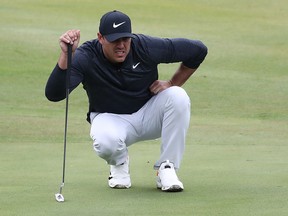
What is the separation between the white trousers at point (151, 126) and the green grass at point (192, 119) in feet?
0.79

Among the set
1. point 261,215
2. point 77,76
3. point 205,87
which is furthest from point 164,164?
point 205,87

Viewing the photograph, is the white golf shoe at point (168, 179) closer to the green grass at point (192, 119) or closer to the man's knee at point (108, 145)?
the green grass at point (192, 119)

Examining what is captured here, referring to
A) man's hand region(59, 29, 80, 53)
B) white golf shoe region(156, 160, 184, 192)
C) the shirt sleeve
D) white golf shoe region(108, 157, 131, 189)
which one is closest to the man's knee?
white golf shoe region(108, 157, 131, 189)

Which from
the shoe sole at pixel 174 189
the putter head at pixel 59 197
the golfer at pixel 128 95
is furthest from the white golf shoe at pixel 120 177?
the putter head at pixel 59 197

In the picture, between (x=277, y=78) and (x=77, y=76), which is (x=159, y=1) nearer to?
(x=277, y=78)

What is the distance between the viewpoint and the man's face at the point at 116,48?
5.93m

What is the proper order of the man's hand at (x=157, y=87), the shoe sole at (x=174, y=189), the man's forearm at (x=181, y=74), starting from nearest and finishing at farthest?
the shoe sole at (x=174, y=189) → the man's hand at (x=157, y=87) → the man's forearm at (x=181, y=74)

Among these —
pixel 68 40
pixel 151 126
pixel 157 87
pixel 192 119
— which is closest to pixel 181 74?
pixel 157 87

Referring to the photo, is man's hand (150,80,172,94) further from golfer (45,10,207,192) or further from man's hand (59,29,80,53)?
man's hand (59,29,80,53)

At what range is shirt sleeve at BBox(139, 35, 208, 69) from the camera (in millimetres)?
6160

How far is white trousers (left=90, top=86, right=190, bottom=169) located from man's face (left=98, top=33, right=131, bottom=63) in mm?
422

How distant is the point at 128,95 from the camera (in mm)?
6242

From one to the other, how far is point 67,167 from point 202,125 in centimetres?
433

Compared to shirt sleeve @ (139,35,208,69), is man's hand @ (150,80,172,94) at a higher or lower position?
lower
